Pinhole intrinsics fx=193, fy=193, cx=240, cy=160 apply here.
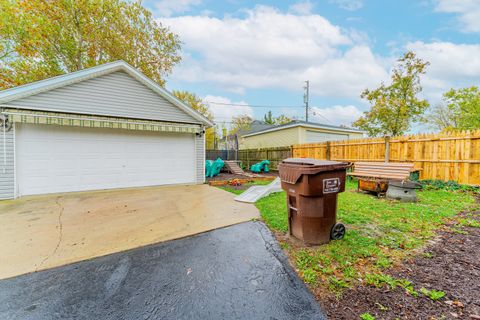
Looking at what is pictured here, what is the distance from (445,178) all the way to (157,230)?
8.93m

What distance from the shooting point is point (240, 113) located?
100.0 ft

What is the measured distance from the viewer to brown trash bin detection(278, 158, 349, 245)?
271 centimetres

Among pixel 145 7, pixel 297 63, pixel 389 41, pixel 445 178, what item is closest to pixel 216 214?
pixel 445 178

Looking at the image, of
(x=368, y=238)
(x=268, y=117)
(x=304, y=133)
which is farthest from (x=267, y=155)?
(x=268, y=117)

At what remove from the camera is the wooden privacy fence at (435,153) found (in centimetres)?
589

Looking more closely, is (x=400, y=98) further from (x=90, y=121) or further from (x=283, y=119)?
(x=283, y=119)

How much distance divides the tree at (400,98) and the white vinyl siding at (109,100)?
1311cm

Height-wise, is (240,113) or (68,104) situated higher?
(240,113)

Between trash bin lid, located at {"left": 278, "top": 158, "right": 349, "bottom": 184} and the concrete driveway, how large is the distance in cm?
168

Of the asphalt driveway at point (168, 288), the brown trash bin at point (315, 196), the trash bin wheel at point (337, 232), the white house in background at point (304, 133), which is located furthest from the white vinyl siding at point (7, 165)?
the white house in background at point (304, 133)

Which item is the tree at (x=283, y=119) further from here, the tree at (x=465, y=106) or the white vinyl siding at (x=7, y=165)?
the white vinyl siding at (x=7, y=165)

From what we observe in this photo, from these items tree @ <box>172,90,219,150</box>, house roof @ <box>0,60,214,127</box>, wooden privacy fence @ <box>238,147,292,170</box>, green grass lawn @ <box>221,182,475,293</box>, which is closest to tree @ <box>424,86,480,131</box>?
wooden privacy fence @ <box>238,147,292,170</box>

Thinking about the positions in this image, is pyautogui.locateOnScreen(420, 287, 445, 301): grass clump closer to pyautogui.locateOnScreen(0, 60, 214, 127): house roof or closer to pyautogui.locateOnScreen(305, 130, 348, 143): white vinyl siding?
pyautogui.locateOnScreen(0, 60, 214, 127): house roof

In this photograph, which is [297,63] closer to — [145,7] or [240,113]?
[145,7]
